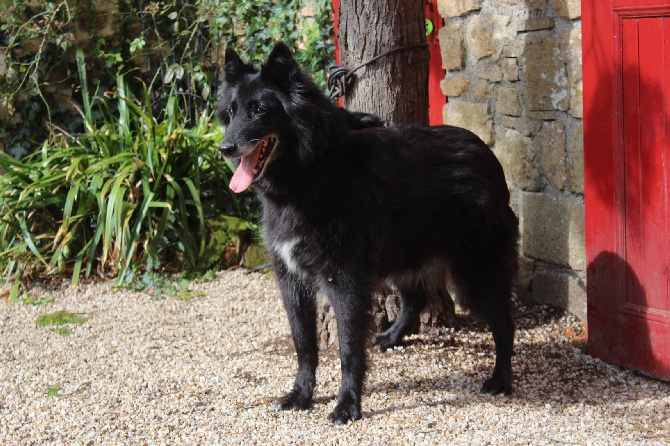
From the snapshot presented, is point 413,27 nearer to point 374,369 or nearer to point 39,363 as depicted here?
point 374,369

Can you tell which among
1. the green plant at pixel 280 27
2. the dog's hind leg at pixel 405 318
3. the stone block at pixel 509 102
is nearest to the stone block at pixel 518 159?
the stone block at pixel 509 102

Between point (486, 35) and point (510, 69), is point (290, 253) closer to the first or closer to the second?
point (510, 69)

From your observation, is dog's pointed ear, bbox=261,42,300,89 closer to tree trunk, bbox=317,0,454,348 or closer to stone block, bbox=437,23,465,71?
→ tree trunk, bbox=317,0,454,348

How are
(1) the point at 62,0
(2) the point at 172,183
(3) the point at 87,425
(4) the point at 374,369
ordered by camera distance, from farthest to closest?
(1) the point at 62,0 < (2) the point at 172,183 < (4) the point at 374,369 < (3) the point at 87,425

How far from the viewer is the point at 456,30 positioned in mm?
4691

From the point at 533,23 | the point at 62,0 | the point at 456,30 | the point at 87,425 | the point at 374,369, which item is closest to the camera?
the point at 87,425

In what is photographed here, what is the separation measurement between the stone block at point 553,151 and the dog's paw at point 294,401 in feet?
6.10

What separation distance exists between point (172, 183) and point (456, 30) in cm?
226

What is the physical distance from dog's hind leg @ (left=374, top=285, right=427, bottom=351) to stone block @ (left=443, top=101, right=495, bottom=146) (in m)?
1.13

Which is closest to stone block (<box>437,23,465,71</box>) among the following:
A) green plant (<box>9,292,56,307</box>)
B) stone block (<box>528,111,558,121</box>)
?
stone block (<box>528,111,558,121</box>)

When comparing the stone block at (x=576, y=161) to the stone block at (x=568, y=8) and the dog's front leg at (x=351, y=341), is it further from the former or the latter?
the dog's front leg at (x=351, y=341)

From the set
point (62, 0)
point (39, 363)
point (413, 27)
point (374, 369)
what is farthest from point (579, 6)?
point (62, 0)

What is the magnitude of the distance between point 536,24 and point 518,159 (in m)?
0.77

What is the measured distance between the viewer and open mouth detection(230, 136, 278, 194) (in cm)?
307
